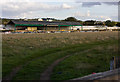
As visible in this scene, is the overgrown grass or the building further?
the building

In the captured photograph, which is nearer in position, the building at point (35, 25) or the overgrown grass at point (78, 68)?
the overgrown grass at point (78, 68)

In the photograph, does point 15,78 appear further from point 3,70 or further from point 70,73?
point 70,73

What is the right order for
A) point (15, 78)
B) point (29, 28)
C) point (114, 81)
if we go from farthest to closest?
point (29, 28) → point (15, 78) → point (114, 81)

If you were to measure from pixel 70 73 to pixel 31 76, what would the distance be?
2.07m

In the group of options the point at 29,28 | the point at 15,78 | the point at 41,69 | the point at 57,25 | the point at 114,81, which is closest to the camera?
the point at 114,81

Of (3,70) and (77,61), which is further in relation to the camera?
(77,61)

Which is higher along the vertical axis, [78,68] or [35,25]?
[35,25]

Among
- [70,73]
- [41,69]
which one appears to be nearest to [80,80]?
[70,73]

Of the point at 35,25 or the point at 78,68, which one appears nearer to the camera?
→ the point at 78,68

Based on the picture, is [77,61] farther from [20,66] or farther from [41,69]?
[20,66]

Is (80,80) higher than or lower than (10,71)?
higher

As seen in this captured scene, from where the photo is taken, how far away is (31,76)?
774 centimetres

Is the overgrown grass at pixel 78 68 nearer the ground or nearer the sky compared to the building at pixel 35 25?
nearer the ground

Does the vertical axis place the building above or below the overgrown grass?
above
